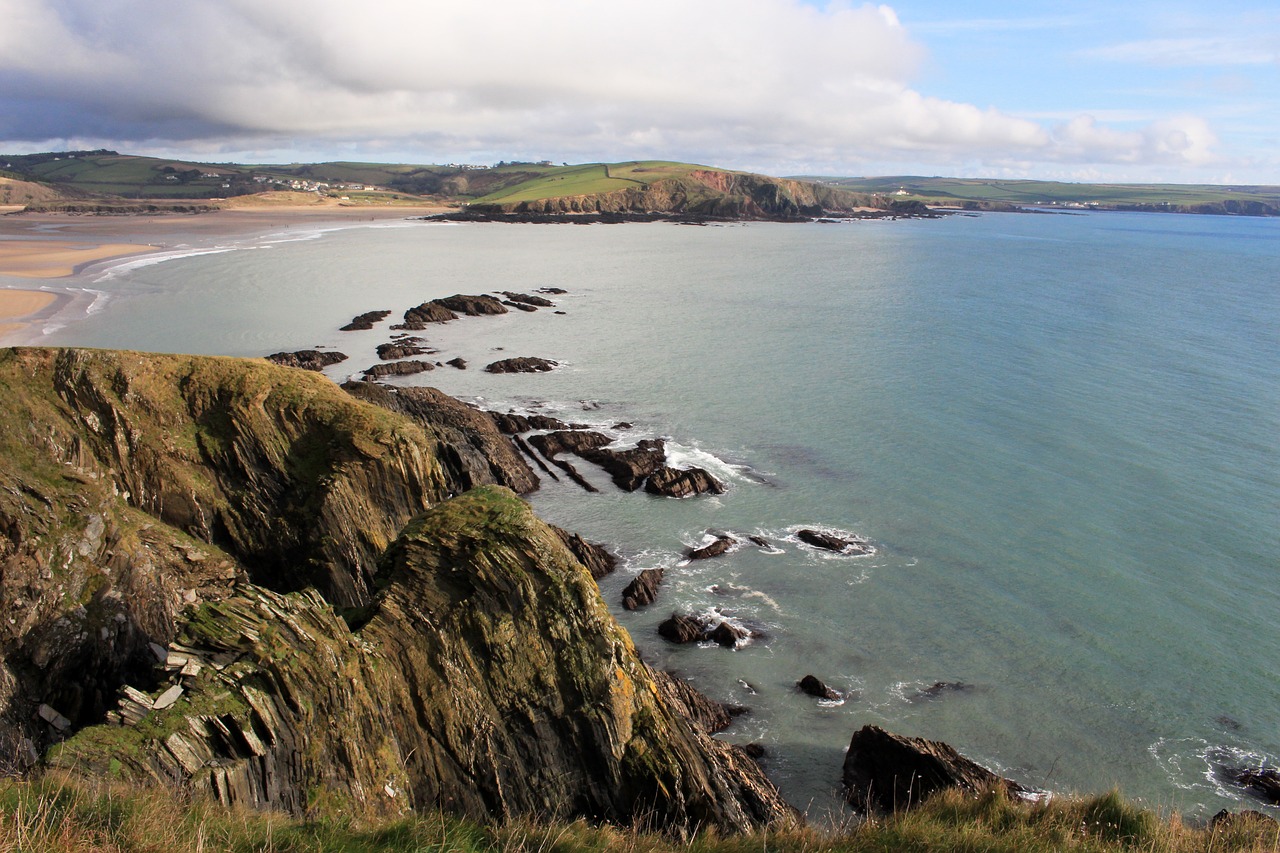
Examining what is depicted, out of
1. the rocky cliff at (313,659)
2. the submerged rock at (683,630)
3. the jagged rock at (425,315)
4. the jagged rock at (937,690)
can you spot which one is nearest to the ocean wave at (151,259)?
the jagged rock at (425,315)

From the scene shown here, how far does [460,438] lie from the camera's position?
35344mm

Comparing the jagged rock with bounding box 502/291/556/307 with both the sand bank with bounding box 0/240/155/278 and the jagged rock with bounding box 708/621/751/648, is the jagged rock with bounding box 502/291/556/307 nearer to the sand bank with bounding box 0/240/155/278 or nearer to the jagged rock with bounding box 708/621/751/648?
the sand bank with bounding box 0/240/155/278

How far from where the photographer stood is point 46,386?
68.6 ft

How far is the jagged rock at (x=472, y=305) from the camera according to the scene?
74500mm

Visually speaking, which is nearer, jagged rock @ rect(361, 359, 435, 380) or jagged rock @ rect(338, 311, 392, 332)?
jagged rock @ rect(361, 359, 435, 380)

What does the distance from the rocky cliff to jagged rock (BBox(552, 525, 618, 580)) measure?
26.4ft

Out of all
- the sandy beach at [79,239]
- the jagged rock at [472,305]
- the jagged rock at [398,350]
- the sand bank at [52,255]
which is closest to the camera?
the jagged rock at [398,350]

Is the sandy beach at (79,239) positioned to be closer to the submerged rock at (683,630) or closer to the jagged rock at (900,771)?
the submerged rock at (683,630)

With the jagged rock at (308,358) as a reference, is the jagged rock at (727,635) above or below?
below

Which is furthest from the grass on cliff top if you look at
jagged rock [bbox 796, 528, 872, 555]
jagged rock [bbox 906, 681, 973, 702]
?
jagged rock [bbox 796, 528, 872, 555]

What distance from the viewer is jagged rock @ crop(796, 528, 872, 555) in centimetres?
2900

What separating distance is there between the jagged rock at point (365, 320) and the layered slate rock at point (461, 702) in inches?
2050

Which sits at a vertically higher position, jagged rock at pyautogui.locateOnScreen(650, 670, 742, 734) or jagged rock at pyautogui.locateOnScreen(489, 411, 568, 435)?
jagged rock at pyautogui.locateOnScreen(489, 411, 568, 435)

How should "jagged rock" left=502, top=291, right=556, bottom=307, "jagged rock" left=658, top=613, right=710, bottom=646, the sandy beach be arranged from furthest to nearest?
"jagged rock" left=502, top=291, right=556, bottom=307
the sandy beach
"jagged rock" left=658, top=613, right=710, bottom=646
